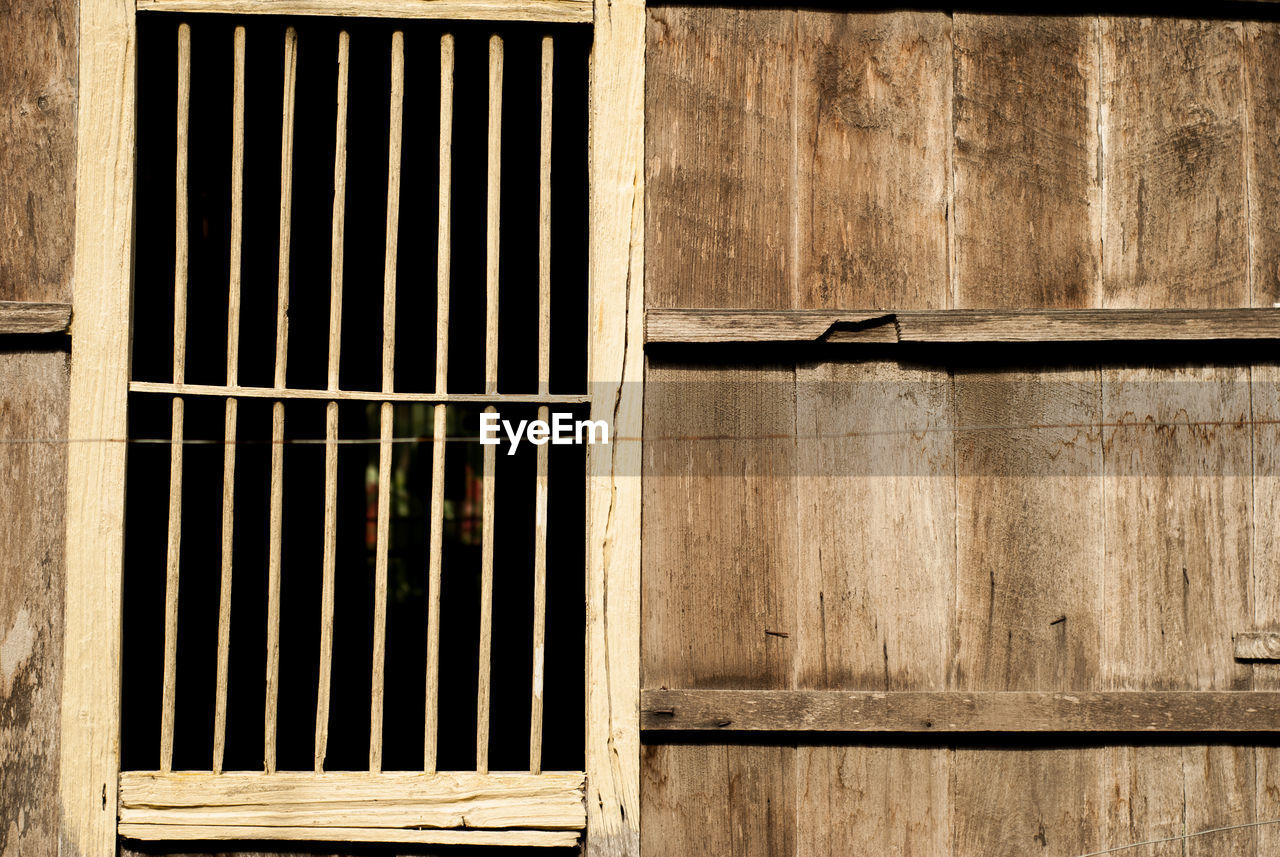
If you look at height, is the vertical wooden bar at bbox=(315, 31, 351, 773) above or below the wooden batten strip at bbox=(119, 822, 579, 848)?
above

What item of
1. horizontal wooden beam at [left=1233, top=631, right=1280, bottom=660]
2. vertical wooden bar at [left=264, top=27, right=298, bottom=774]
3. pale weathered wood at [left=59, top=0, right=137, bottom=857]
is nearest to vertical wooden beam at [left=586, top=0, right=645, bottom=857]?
vertical wooden bar at [left=264, top=27, right=298, bottom=774]

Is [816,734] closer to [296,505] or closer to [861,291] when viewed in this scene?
[861,291]

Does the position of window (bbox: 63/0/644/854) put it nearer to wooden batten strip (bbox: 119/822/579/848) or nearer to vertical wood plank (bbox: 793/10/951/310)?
wooden batten strip (bbox: 119/822/579/848)

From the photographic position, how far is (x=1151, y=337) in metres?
2.11

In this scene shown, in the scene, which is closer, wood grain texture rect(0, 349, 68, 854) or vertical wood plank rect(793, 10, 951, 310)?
wood grain texture rect(0, 349, 68, 854)

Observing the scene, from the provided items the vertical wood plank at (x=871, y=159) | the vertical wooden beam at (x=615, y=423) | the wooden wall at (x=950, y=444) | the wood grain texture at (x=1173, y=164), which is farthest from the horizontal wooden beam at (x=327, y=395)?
the wood grain texture at (x=1173, y=164)

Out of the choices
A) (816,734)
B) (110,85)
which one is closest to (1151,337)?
(816,734)

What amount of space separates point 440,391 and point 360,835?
1.05m

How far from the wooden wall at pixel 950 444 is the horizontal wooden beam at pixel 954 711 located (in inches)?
1.8

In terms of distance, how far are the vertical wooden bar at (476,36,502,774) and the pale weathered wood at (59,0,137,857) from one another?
831 millimetres

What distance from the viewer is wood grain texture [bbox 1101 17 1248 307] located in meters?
2.18

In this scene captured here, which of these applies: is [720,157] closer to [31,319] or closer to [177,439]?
[177,439]

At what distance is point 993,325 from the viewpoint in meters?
2.12

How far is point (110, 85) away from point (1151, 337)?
2.51 meters
